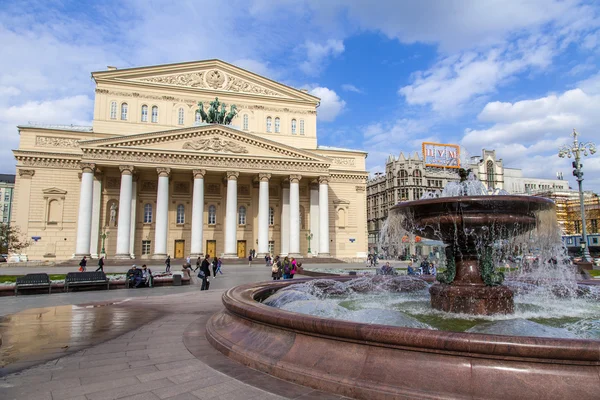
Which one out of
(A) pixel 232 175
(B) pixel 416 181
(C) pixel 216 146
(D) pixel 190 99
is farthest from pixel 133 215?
(B) pixel 416 181

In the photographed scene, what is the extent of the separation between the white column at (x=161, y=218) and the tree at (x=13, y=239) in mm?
12474

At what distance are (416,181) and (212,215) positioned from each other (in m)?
49.3

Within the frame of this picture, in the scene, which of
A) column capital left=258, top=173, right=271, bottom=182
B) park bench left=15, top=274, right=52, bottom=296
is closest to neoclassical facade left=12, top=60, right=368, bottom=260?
column capital left=258, top=173, right=271, bottom=182

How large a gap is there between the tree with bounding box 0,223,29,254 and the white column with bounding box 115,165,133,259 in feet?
30.7

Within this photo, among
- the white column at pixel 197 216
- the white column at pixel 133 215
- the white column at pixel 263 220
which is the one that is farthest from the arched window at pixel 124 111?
the white column at pixel 263 220

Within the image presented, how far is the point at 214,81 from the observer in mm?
48625

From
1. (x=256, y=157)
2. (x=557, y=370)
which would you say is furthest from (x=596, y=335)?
(x=256, y=157)

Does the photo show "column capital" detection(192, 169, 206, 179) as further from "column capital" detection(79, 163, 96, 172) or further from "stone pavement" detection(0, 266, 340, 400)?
"stone pavement" detection(0, 266, 340, 400)

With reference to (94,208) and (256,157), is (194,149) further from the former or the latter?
(94,208)

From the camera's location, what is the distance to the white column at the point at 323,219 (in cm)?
4438

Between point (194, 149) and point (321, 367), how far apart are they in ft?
128

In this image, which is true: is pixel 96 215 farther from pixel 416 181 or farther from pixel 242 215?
pixel 416 181

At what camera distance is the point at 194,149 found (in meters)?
40.9

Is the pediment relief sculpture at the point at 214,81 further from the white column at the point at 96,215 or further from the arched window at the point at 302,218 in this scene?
the arched window at the point at 302,218
